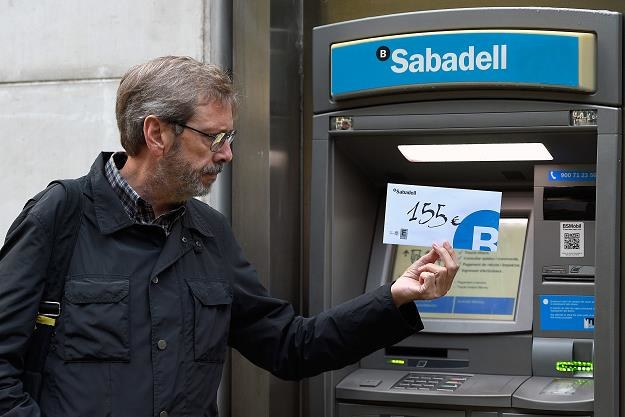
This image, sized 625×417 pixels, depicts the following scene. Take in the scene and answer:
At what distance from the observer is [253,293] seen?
2.76m

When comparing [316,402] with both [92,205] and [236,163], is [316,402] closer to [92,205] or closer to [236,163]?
[236,163]

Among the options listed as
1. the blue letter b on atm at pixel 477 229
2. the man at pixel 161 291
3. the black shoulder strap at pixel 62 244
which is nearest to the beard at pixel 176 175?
the man at pixel 161 291

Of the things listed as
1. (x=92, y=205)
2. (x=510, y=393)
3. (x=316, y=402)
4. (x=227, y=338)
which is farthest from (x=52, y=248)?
(x=510, y=393)

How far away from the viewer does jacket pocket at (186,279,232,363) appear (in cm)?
245

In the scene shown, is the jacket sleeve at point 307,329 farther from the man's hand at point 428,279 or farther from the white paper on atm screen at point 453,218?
the white paper on atm screen at point 453,218

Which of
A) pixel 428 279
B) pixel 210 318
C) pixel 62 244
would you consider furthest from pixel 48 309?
pixel 428 279

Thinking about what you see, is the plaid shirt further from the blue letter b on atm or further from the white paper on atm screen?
the blue letter b on atm

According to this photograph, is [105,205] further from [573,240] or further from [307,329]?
[573,240]

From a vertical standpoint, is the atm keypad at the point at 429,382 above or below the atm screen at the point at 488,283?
below

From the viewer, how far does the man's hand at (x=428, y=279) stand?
8.47 ft

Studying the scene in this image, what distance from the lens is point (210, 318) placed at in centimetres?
249

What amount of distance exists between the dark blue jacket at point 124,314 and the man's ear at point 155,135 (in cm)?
14

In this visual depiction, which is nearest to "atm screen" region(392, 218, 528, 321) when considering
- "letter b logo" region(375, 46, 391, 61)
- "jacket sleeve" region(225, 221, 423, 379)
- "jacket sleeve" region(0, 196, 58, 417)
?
"letter b logo" region(375, 46, 391, 61)

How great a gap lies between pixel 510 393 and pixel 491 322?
36cm
